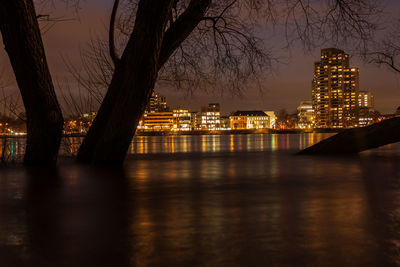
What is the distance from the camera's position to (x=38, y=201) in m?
6.93

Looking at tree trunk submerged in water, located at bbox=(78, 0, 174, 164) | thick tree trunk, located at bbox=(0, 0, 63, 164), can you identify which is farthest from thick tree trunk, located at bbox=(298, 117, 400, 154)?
thick tree trunk, located at bbox=(0, 0, 63, 164)

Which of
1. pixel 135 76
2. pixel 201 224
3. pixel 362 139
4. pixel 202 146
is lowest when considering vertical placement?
pixel 201 224

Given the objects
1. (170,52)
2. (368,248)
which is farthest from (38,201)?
(170,52)

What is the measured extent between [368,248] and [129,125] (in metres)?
9.72

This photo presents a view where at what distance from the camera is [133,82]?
12.1 m

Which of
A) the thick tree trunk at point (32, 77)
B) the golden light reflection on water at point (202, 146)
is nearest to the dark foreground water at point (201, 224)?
the thick tree trunk at point (32, 77)

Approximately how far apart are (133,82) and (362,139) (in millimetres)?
11530

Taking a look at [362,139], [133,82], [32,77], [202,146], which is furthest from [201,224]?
[202,146]

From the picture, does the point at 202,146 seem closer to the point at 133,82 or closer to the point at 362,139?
the point at 362,139

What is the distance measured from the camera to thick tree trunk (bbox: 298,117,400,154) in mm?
17906

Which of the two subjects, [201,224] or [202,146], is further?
[202,146]

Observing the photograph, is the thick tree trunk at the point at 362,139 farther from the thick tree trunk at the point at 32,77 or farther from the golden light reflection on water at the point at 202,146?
the thick tree trunk at the point at 32,77

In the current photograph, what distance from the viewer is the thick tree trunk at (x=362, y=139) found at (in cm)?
1791

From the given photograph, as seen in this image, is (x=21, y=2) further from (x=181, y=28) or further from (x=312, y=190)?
(x=312, y=190)
